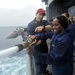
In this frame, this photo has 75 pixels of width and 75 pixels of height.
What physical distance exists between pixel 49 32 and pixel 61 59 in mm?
975

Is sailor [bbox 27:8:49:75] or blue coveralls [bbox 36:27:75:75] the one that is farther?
sailor [bbox 27:8:49:75]

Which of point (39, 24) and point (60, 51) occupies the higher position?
point (39, 24)

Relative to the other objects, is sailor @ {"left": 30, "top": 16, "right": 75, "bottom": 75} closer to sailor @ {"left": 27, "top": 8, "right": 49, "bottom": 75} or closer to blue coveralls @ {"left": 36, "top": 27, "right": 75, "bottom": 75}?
blue coveralls @ {"left": 36, "top": 27, "right": 75, "bottom": 75}

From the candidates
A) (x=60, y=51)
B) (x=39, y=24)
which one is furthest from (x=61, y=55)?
(x=39, y=24)

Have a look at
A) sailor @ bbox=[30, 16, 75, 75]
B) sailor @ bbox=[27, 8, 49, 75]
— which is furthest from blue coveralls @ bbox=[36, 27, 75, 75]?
sailor @ bbox=[27, 8, 49, 75]

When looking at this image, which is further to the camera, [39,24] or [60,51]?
[39,24]

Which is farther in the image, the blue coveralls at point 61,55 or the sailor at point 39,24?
the sailor at point 39,24

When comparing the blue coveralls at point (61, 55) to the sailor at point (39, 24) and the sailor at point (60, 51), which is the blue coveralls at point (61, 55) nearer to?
the sailor at point (60, 51)

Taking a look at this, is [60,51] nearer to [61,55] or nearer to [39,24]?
[61,55]

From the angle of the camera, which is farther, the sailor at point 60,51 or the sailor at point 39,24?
the sailor at point 39,24

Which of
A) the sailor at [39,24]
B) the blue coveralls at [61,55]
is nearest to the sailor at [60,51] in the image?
the blue coveralls at [61,55]

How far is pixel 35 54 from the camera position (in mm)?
2408

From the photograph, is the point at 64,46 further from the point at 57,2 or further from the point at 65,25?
the point at 57,2

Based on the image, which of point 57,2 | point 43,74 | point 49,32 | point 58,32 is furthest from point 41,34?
point 57,2
